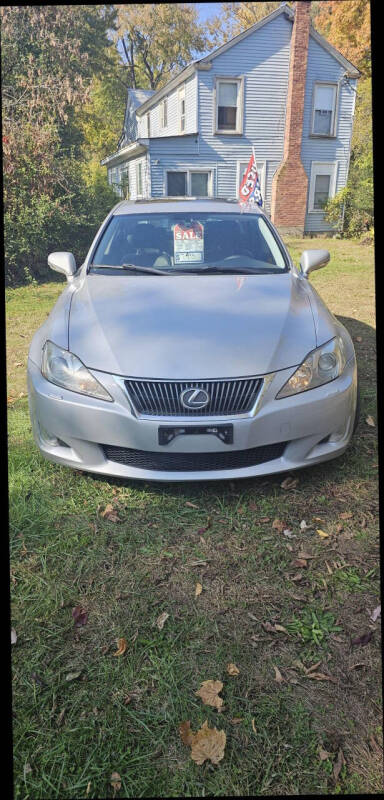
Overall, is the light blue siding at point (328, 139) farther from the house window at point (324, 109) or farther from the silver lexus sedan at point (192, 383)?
the silver lexus sedan at point (192, 383)

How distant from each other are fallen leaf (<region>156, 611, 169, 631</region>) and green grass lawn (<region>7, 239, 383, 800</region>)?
0.07 feet

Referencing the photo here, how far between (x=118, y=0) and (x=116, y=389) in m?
1.49

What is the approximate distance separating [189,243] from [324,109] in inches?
651

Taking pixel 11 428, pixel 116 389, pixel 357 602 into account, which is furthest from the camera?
pixel 11 428

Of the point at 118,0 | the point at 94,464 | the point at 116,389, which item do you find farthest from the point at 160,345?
the point at 118,0

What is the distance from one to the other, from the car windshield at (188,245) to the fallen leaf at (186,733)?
100 inches

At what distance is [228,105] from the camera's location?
15781mm

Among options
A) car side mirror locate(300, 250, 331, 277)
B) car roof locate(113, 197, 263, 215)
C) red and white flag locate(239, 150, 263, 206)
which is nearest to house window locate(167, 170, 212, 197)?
red and white flag locate(239, 150, 263, 206)

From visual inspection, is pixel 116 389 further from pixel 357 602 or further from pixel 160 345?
pixel 357 602

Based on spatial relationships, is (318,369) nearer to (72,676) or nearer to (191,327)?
(191,327)

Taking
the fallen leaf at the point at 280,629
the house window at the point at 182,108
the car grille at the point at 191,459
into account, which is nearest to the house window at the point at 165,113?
the house window at the point at 182,108

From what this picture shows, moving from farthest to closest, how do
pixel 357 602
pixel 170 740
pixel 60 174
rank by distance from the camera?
pixel 60 174, pixel 357 602, pixel 170 740

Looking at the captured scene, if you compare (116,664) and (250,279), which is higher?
(250,279)

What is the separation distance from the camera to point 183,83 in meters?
16.3
